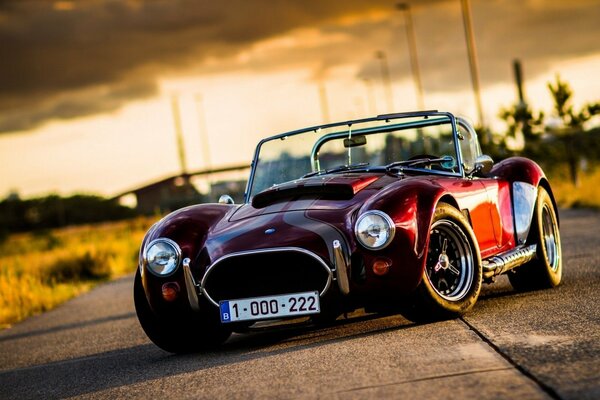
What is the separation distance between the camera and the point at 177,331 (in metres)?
7.85

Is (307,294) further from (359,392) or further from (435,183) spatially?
(359,392)

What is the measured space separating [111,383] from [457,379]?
2445mm

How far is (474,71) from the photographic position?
4138cm

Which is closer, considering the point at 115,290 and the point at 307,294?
the point at 307,294

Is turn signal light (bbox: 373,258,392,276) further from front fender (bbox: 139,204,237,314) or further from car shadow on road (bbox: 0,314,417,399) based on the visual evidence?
front fender (bbox: 139,204,237,314)

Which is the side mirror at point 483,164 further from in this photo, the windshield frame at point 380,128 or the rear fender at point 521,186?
the rear fender at point 521,186

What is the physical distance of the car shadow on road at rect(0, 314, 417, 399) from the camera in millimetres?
7047

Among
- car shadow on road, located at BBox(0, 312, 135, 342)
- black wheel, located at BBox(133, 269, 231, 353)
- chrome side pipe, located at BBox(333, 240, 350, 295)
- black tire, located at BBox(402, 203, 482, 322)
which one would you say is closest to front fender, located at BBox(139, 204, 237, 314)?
black wheel, located at BBox(133, 269, 231, 353)

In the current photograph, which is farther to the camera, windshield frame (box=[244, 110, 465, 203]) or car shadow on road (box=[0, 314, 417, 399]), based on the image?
windshield frame (box=[244, 110, 465, 203])

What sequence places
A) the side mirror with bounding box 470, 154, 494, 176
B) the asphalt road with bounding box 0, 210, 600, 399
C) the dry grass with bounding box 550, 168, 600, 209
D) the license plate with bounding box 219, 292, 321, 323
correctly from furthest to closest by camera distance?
the dry grass with bounding box 550, 168, 600, 209 → the side mirror with bounding box 470, 154, 494, 176 → the license plate with bounding box 219, 292, 321, 323 → the asphalt road with bounding box 0, 210, 600, 399

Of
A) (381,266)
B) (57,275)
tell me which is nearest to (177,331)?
(381,266)

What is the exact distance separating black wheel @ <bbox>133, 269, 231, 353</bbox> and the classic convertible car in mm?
10

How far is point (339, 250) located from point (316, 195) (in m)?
0.83

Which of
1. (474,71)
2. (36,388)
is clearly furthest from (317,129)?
(474,71)
